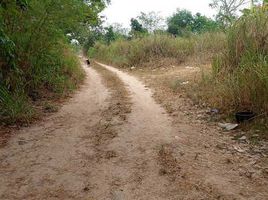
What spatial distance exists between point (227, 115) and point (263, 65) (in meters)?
1.07

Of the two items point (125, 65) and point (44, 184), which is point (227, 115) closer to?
point (44, 184)

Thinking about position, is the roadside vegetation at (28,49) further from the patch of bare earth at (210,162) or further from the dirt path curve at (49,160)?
the patch of bare earth at (210,162)

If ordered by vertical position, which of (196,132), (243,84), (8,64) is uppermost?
(8,64)

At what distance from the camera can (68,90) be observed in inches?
371

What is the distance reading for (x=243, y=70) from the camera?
19.7 ft

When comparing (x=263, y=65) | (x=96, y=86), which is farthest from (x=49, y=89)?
(x=263, y=65)

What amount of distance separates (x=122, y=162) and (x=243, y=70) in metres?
3.01

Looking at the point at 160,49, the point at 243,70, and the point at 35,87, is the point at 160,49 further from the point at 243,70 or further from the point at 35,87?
the point at 243,70

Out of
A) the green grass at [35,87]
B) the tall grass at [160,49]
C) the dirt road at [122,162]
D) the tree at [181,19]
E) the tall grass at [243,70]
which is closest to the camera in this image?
the dirt road at [122,162]

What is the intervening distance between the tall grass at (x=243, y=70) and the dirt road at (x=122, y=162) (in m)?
0.90

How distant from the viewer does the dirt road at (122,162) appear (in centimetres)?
347

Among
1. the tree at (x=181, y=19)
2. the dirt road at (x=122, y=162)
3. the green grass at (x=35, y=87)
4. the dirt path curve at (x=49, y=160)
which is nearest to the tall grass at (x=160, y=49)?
the green grass at (x=35, y=87)

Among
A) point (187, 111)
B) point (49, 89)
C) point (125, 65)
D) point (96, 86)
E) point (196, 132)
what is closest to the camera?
point (196, 132)

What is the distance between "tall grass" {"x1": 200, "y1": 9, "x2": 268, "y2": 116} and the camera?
5569mm
